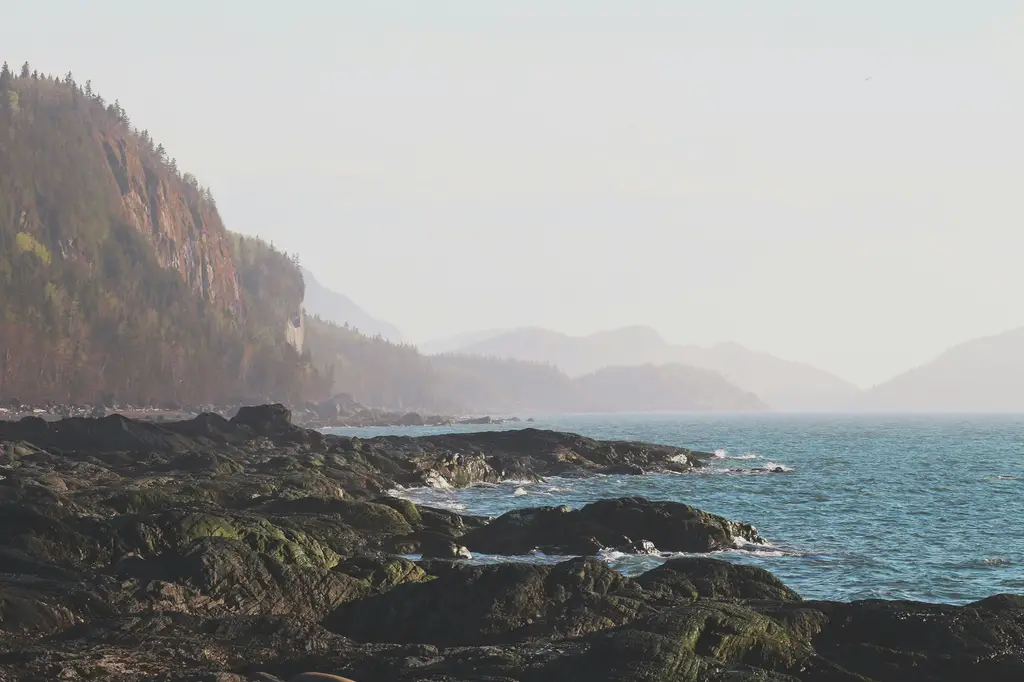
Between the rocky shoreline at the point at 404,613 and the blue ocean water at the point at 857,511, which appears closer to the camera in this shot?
the rocky shoreline at the point at 404,613

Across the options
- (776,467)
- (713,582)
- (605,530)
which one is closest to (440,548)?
(605,530)

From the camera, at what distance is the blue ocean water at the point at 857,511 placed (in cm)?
3666

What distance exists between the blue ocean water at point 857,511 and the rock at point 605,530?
4.51 feet

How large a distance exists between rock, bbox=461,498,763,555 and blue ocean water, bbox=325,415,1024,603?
1375mm

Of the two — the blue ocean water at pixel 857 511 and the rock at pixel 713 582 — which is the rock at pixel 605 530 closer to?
the blue ocean water at pixel 857 511

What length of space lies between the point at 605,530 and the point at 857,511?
80.9 feet

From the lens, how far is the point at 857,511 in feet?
193

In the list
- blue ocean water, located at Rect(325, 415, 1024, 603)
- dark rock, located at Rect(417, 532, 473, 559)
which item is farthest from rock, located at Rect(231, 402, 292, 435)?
dark rock, located at Rect(417, 532, 473, 559)

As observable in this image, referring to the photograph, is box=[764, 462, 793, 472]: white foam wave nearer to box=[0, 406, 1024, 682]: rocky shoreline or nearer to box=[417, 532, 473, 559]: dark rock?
box=[0, 406, 1024, 682]: rocky shoreline

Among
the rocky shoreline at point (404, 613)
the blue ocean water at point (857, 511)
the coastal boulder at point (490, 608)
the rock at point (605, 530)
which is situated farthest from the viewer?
the rock at point (605, 530)

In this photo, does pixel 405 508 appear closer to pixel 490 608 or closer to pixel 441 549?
pixel 441 549

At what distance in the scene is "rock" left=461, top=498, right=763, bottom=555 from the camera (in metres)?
38.3

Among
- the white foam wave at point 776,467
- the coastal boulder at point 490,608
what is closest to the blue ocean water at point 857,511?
the white foam wave at point 776,467

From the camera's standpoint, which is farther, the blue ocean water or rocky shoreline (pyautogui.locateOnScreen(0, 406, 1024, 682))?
the blue ocean water
